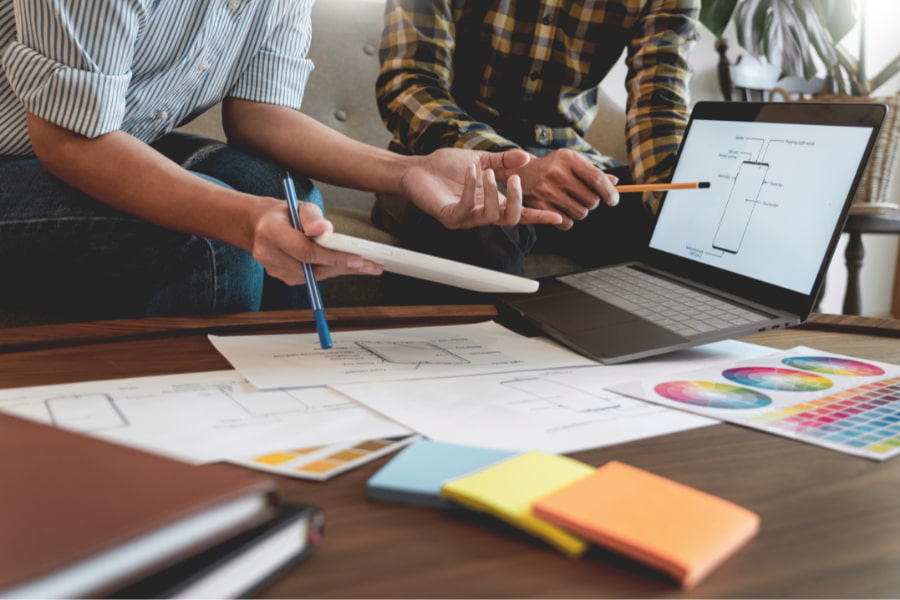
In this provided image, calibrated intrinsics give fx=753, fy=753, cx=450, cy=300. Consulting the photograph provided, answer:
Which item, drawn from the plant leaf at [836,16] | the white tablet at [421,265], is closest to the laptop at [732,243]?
the white tablet at [421,265]

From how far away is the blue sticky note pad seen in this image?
0.35m

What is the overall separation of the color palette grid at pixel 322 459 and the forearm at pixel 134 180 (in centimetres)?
31

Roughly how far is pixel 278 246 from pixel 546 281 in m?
0.37

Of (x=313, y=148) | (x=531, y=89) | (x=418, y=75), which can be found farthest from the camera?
(x=531, y=89)

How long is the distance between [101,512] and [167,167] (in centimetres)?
54

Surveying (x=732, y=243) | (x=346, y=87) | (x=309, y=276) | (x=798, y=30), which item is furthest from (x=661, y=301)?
(x=798, y=30)

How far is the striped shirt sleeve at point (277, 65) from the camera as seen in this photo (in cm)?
101

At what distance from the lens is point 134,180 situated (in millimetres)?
729

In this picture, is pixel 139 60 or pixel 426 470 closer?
pixel 426 470

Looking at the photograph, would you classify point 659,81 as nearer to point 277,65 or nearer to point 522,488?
point 277,65

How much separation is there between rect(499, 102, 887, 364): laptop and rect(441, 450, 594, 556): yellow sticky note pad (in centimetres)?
28

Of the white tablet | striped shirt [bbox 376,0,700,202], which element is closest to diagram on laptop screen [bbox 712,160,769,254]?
the white tablet

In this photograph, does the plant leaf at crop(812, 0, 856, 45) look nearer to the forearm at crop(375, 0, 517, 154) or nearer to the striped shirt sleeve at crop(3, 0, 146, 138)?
the forearm at crop(375, 0, 517, 154)

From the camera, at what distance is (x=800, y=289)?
2.23 ft
